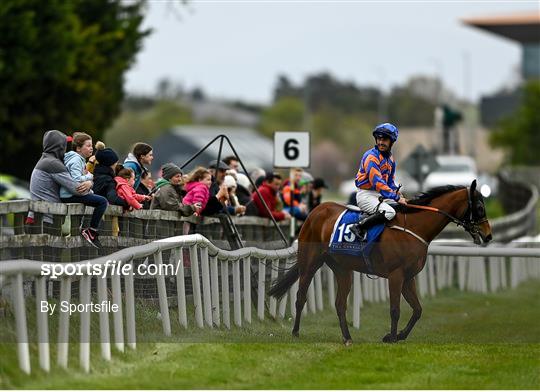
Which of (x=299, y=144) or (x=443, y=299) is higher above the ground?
(x=299, y=144)

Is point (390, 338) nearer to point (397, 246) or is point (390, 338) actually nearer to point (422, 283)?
point (397, 246)

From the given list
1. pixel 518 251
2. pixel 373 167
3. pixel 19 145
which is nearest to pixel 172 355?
pixel 373 167

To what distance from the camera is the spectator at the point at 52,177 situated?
1627cm

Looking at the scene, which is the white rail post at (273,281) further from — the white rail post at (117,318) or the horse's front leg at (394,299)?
the white rail post at (117,318)

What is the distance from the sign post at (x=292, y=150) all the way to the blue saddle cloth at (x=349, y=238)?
790 centimetres

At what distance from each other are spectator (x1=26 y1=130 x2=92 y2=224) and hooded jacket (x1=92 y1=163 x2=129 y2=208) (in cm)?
113

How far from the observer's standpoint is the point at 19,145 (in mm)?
45969

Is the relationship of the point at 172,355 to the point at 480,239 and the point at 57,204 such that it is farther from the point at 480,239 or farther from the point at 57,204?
the point at 480,239

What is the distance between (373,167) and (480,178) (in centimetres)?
5919

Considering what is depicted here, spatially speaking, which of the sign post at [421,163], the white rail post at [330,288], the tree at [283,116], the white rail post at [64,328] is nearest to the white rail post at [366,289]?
the white rail post at [330,288]

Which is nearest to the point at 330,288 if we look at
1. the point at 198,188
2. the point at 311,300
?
the point at 311,300

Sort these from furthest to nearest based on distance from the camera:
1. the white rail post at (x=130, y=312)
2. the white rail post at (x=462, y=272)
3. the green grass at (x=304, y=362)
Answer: the white rail post at (x=462, y=272)
the white rail post at (x=130, y=312)
the green grass at (x=304, y=362)

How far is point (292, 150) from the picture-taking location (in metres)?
25.8

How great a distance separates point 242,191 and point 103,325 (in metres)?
10.5
